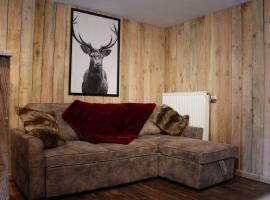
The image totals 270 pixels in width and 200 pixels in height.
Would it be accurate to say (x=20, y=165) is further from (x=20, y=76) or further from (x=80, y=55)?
(x=80, y=55)

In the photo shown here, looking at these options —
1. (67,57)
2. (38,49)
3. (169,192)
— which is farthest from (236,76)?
(38,49)

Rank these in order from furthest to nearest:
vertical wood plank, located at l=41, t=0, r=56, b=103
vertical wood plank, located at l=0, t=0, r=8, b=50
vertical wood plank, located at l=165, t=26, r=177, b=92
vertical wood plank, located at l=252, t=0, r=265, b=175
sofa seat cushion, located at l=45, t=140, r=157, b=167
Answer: vertical wood plank, located at l=165, t=26, r=177, b=92 → vertical wood plank, located at l=41, t=0, r=56, b=103 → vertical wood plank, located at l=252, t=0, r=265, b=175 → vertical wood plank, located at l=0, t=0, r=8, b=50 → sofa seat cushion, located at l=45, t=140, r=157, b=167

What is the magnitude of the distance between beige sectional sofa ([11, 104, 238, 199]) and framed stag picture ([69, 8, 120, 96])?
558 millimetres

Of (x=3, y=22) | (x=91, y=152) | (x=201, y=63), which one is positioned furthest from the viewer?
(x=201, y=63)

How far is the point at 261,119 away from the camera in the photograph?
294cm

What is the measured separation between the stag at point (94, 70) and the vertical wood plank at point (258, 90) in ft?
6.57

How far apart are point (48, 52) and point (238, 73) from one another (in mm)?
2510

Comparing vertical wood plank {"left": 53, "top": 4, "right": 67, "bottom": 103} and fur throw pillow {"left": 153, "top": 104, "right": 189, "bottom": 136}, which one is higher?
vertical wood plank {"left": 53, "top": 4, "right": 67, "bottom": 103}

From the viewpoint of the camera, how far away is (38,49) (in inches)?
123

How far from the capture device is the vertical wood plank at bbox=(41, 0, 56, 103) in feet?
10.4

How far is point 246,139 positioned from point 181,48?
5.86 ft

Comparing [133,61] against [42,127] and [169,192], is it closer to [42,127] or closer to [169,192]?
[42,127]

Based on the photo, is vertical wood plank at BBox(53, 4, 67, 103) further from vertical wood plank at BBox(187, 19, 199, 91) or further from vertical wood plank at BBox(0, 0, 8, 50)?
vertical wood plank at BBox(187, 19, 199, 91)

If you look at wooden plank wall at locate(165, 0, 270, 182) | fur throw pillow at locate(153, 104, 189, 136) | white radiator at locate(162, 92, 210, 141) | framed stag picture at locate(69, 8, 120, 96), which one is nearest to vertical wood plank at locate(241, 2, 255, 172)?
wooden plank wall at locate(165, 0, 270, 182)
